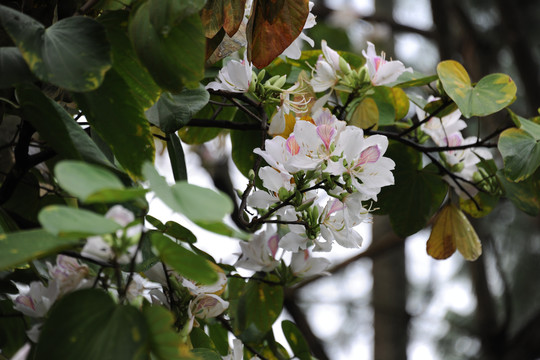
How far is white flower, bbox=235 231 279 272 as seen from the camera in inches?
26.6

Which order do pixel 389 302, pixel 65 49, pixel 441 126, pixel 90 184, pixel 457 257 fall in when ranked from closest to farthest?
pixel 90 184
pixel 65 49
pixel 441 126
pixel 389 302
pixel 457 257

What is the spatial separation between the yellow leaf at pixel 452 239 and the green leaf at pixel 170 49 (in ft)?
1.48

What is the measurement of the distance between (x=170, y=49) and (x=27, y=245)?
0.17 meters

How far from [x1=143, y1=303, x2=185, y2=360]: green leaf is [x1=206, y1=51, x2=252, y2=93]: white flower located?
290 millimetres

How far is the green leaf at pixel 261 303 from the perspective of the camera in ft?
2.33

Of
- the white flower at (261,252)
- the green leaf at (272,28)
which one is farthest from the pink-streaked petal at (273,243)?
the green leaf at (272,28)

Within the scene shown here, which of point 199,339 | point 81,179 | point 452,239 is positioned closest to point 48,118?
point 81,179

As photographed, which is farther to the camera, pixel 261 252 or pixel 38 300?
pixel 261 252

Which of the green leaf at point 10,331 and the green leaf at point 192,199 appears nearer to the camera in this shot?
the green leaf at point 192,199

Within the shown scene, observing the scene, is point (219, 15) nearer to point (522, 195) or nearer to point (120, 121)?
point (120, 121)

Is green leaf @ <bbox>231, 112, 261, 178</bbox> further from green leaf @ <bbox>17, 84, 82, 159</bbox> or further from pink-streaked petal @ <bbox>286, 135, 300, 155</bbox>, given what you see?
green leaf @ <bbox>17, 84, 82, 159</bbox>

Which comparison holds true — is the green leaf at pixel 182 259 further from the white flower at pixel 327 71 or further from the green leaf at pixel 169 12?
the white flower at pixel 327 71

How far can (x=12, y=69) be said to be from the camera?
0.44 metres

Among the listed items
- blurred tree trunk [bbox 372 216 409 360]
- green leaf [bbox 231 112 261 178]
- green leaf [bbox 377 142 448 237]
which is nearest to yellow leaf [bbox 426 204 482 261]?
green leaf [bbox 377 142 448 237]
